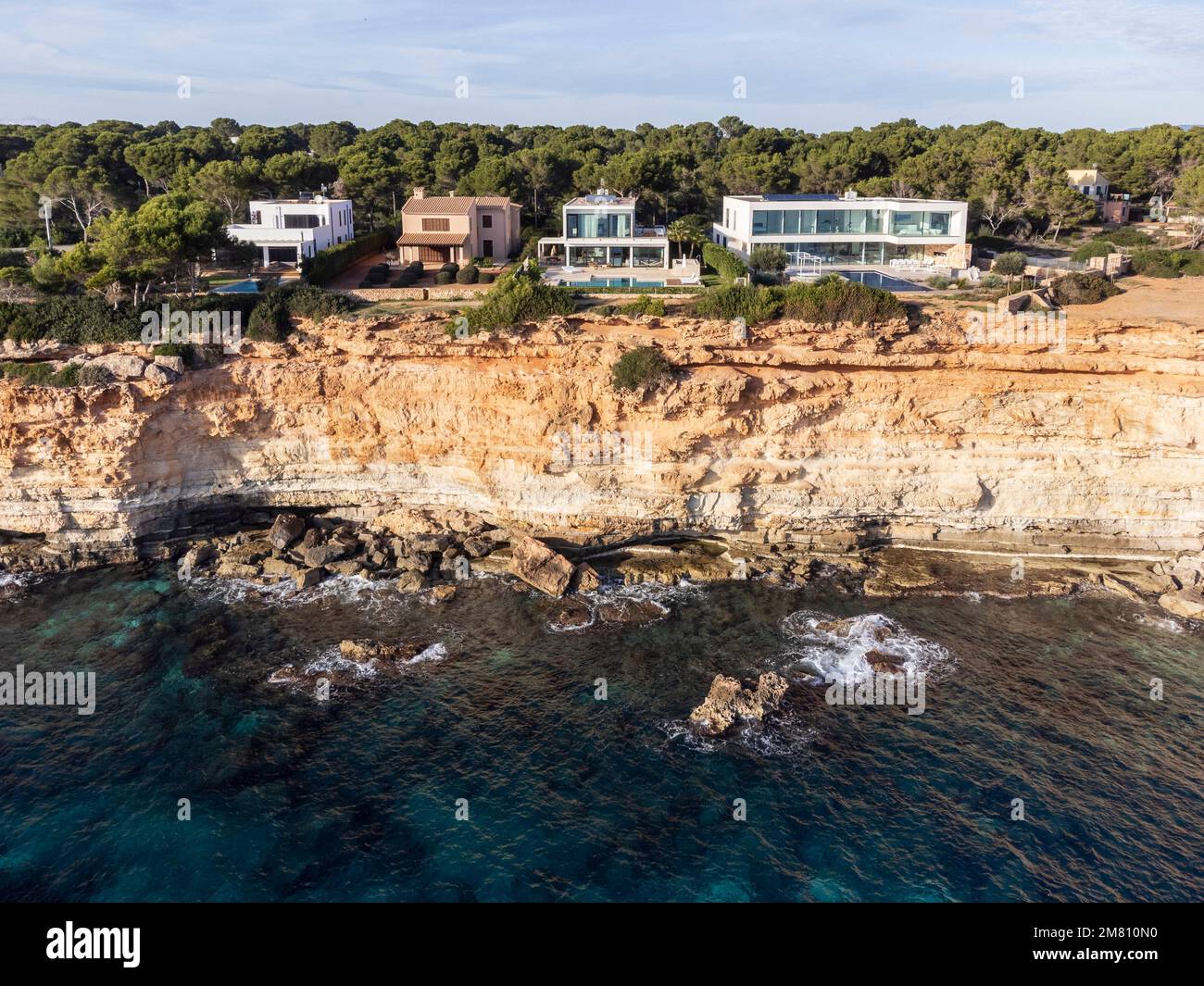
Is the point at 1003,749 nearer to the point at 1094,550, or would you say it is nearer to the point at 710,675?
the point at 710,675

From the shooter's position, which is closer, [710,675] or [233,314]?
[710,675]

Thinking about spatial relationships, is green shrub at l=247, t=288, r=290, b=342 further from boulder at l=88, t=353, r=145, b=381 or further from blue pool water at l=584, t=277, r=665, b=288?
blue pool water at l=584, t=277, r=665, b=288

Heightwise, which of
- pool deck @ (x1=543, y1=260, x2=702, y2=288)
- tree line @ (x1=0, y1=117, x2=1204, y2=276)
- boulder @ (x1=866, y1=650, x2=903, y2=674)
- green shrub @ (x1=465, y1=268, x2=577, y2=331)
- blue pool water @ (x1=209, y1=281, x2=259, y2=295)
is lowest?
boulder @ (x1=866, y1=650, x2=903, y2=674)

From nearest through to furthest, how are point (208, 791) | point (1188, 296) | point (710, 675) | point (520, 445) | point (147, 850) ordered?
point (147, 850), point (208, 791), point (710, 675), point (520, 445), point (1188, 296)

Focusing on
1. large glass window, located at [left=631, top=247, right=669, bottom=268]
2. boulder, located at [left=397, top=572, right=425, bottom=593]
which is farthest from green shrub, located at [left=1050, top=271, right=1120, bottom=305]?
boulder, located at [left=397, top=572, right=425, bottom=593]

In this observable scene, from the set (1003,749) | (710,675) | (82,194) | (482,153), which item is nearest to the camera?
(1003,749)

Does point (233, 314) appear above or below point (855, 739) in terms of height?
above

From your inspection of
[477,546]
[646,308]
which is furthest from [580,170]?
[477,546]
